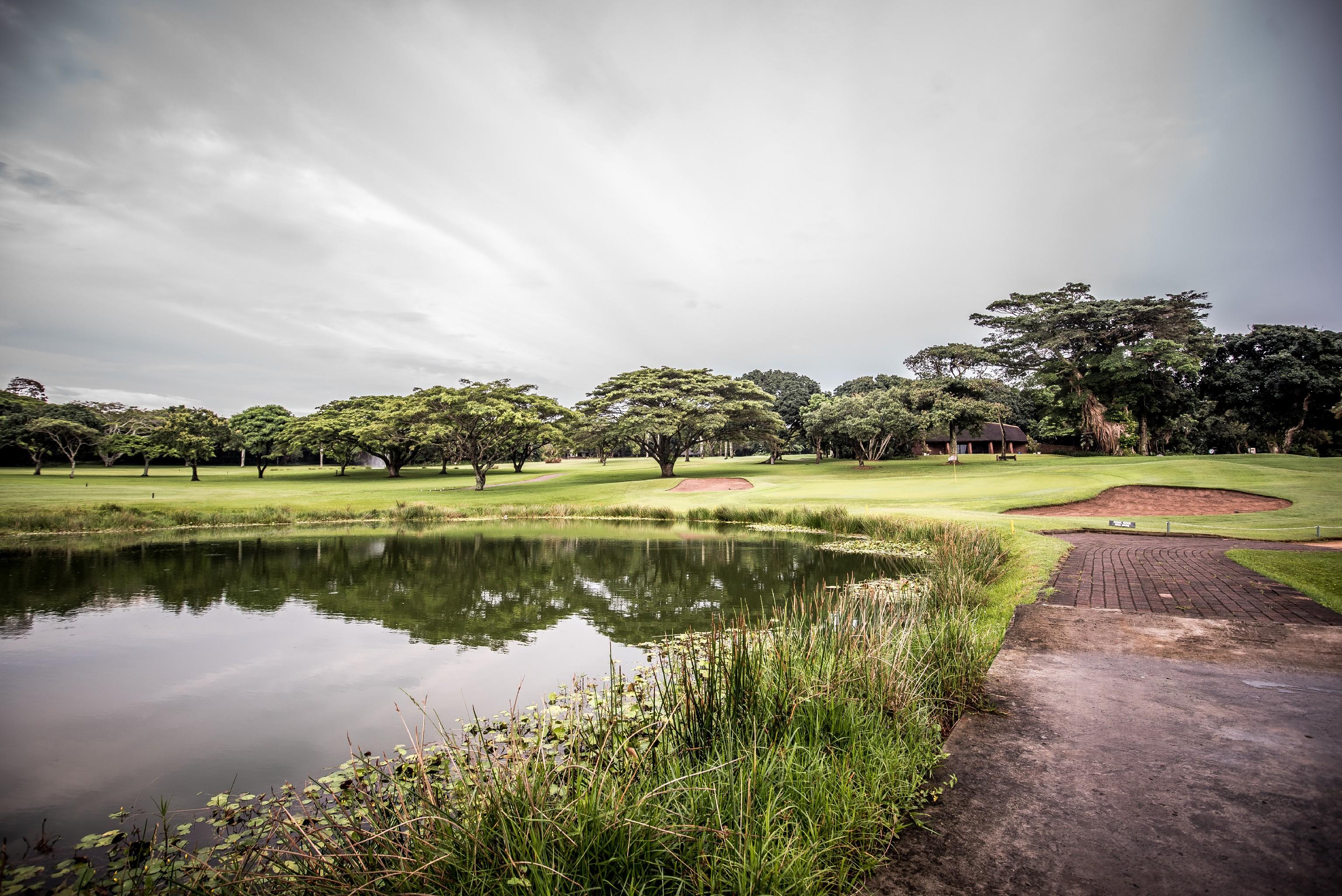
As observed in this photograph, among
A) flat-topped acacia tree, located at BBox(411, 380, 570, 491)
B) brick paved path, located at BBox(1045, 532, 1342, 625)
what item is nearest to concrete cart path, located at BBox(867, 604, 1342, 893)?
brick paved path, located at BBox(1045, 532, 1342, 625)

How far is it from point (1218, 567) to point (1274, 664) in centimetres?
579

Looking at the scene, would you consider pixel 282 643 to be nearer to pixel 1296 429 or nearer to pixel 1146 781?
pixel 1146 781

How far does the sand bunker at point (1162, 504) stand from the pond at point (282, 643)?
1034 cm

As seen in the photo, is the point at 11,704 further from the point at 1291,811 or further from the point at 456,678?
the point at 1291,811

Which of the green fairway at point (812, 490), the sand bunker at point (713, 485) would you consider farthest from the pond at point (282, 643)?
the sand bunker at point (713, 485)

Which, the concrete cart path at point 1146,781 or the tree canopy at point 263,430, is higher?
the tree canopy at point 263,430

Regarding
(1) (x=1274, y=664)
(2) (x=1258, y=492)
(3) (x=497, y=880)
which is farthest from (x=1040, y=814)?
(2) (x=1258, y=492)

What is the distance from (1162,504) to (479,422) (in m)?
33.9

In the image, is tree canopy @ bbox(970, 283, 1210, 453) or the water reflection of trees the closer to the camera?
the water reflection of trees

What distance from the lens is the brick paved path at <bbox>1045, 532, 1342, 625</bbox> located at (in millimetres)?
7195

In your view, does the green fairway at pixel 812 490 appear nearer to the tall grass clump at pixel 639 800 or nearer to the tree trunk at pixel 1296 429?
the tall grass clump at pixel 639 800

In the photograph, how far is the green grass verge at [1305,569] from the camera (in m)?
7.64

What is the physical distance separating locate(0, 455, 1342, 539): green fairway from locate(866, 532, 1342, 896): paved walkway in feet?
33.9

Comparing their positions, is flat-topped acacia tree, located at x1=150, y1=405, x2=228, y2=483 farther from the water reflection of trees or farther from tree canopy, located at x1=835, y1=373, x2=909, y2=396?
tree canopy, located at x1=835, y1=373, x2=909, y2=396
